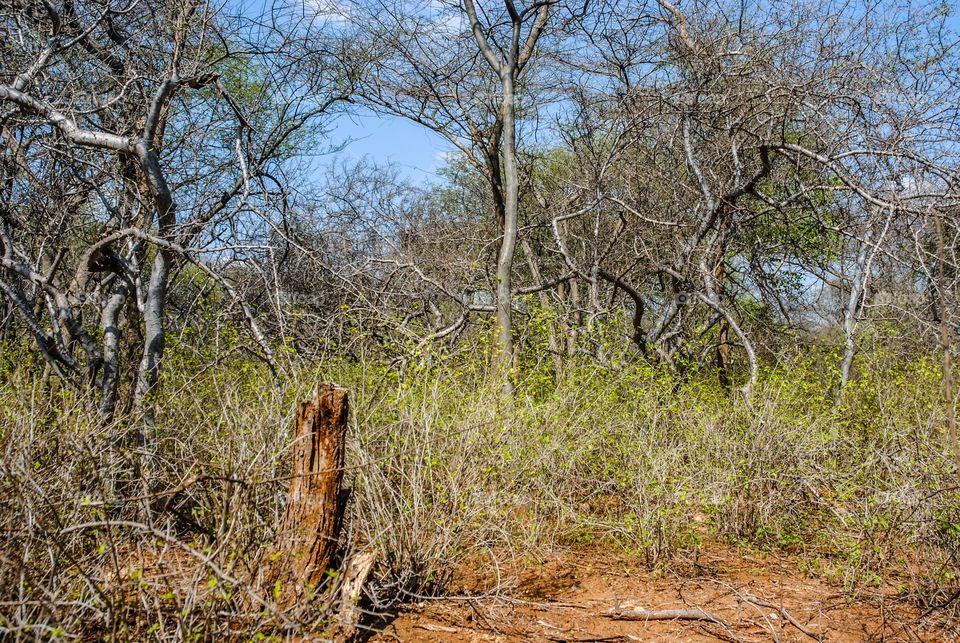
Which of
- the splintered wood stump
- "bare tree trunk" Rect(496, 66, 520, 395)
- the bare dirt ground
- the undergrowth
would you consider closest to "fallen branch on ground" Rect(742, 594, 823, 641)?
the bare dirt ground

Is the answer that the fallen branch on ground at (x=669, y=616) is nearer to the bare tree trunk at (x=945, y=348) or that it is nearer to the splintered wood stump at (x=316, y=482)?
the splintered wood stump at (x=316, y=482)

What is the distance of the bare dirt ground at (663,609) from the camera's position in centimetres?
384

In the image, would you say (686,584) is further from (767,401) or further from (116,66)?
(116,66)

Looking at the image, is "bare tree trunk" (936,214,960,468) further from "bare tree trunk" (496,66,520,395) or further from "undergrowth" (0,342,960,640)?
"bare tree trunk" (496,66,520,395)

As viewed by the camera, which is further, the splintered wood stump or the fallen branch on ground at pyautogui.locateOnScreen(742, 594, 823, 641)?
the fallen branch on ground at pyautogui.locateOnScreen(742, 594, 823, 641)

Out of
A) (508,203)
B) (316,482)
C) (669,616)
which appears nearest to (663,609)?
(669,616)

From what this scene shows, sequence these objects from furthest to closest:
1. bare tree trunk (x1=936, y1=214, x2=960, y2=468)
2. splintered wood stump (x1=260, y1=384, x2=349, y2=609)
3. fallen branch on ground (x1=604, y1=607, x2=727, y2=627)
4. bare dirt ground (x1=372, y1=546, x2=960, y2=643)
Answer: fallen branch on ground (x1=604, y1=607, x2=727, y2=627)
bare dirt ground (x1=372, y1=546, x2=960, y2=643)
splintered wood stump (x1=260, y1=384, x2=349, y2=609)
bare tree trunk (x1=936, y1=214, x2=960, y2=468)

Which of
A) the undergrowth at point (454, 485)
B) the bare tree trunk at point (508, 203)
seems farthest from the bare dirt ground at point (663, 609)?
the bare tree trunk at point (508, 203)

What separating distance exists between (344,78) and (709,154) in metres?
4.24

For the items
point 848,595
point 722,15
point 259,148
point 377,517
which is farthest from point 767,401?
point 259,148

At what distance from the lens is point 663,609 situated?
425 centimetres

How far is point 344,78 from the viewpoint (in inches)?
336

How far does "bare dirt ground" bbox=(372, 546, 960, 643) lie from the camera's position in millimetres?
3840

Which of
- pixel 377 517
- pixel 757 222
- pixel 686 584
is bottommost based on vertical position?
pixel 686 584
